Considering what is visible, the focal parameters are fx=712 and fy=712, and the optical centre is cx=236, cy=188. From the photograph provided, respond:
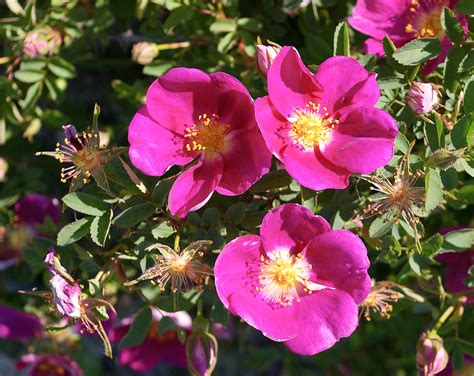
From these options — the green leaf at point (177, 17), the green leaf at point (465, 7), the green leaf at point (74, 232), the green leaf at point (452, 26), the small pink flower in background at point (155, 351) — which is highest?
the green leaf at point (465, 7)

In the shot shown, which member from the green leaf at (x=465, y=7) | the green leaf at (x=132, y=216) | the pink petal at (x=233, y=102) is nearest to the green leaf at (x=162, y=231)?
the green leaf at (x=132, y=216)

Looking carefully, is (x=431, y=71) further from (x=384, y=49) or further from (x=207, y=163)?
(x=207, y=163)

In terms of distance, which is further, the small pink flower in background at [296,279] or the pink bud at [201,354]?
the pink bud at [201,354]

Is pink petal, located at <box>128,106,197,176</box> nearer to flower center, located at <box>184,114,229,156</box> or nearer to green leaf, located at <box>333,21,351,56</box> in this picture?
flower center, located at <box>184,114,229,156</box>

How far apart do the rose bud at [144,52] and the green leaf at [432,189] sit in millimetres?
929

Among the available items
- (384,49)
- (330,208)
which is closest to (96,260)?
(330,208)

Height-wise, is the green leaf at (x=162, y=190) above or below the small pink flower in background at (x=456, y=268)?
above

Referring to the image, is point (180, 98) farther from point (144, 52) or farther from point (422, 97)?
point (422, 97)

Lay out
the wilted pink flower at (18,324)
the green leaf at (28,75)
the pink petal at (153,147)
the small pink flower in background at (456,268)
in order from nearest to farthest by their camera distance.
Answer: the pink petal at (153,147) < the small pink flower in background at (456,268) < the green leaf at (28,75) < the wilted pink flower at (18,324)

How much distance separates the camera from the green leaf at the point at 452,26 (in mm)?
1739

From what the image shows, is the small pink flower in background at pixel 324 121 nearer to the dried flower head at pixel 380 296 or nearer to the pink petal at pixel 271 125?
the pink petal at pixel 271 125

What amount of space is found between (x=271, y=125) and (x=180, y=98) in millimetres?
243

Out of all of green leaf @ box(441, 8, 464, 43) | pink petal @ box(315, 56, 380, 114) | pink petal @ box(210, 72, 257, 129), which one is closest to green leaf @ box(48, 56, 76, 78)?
pink petal @ box(210, 72, 257, 129)

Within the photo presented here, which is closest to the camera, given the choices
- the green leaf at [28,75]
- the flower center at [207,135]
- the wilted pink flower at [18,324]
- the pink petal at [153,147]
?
the pink petal at [153,147]
